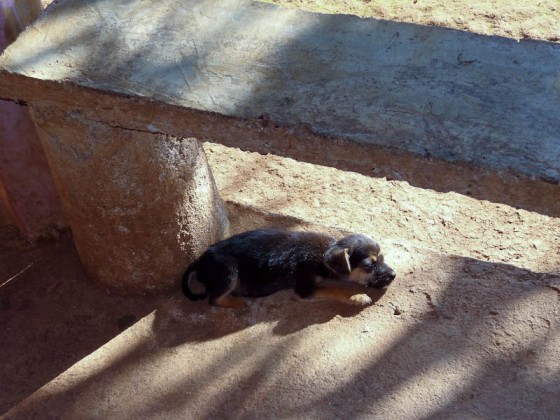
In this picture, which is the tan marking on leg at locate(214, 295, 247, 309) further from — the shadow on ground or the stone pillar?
the stone pillar

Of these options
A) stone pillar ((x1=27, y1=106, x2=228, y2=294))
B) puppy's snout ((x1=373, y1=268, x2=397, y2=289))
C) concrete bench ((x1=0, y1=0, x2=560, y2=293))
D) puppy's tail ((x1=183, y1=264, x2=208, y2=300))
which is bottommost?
puppy's snout ((x1=373, y1=268, x2=397, y2=289))

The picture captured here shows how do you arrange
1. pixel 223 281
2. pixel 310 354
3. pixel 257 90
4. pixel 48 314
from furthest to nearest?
pixel 48 314 < pixel 223 281 < pixel 310 354 < pixel 257 90

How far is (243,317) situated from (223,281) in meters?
0.24

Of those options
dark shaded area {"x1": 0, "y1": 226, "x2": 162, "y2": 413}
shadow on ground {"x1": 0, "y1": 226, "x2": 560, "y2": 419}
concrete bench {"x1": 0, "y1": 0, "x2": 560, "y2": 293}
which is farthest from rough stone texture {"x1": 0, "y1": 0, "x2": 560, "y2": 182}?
dark shaded area {"x1": 0, "y1": 226, "x2": 162, "y2": 413}

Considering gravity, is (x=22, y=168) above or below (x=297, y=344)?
above

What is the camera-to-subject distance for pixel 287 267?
3.75m

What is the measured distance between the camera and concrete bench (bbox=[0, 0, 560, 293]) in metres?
2.51

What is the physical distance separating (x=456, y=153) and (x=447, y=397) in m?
1.38

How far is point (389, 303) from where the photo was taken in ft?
12.1

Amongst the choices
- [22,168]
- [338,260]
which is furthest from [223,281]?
[22,168]

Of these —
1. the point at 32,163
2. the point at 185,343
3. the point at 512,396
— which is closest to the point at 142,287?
the point at 185,343

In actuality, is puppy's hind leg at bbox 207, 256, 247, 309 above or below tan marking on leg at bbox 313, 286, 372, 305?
above

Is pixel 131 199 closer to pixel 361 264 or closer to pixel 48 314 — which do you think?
pixel 48 314

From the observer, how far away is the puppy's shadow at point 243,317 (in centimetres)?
367
